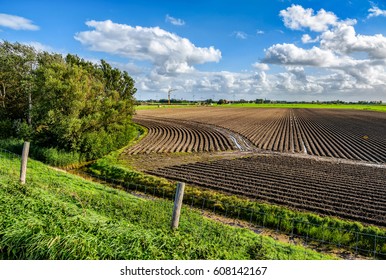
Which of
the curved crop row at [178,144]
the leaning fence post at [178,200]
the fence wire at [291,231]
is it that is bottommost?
the fence wire at [291,231]

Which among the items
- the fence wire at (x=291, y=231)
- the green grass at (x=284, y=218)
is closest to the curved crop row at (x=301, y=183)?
the green grass at (x=284, y=218)

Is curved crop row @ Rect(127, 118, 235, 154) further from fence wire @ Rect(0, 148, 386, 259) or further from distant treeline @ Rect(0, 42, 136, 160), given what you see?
fence wire @ Rect(0, 148, 386, 259)

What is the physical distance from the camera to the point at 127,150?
112 feet

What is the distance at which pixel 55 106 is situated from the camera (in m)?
27.0

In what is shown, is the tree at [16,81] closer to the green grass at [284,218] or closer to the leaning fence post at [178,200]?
the green grass at [284,218]

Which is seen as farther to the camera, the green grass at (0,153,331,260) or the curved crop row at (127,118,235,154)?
the curved crop row at (127,118,235,154)

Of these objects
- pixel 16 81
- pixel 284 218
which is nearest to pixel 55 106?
pixel 16 81

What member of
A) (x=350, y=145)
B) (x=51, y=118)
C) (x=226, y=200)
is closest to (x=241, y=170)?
(x=226, y=200)

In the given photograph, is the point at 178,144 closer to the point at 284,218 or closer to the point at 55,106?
the point at 55,106

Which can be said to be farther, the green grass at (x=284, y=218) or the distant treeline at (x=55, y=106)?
the distant treeline at (x=55, y=106)

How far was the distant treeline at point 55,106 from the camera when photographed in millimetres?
27062

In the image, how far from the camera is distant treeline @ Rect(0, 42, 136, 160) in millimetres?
27062

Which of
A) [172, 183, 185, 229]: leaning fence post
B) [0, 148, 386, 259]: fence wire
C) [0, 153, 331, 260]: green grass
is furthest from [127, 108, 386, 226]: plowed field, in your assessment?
[172, 183, 185, 229]: leaning fence post

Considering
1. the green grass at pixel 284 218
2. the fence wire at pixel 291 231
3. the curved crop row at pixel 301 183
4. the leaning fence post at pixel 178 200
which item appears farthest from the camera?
the curved crop row at pixel 301 183
